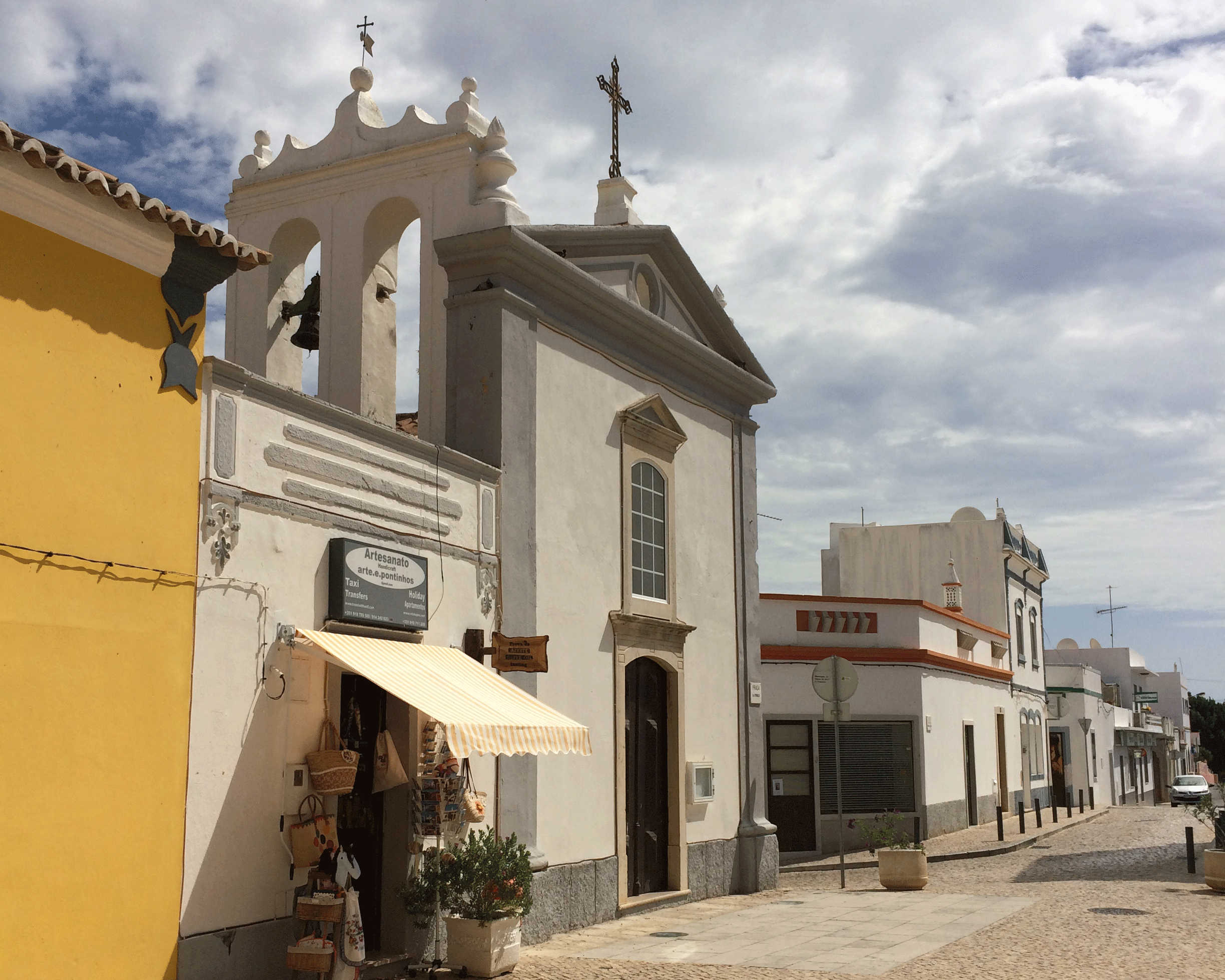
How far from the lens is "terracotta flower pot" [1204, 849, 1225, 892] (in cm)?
1384

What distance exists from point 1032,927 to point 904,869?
12.3 ft

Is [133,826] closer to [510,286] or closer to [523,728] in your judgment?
[523,728]

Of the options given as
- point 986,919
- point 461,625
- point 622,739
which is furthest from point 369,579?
point 986,919

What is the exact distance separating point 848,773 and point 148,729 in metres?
15.9

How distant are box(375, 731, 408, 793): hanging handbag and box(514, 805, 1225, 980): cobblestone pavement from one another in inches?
68.6

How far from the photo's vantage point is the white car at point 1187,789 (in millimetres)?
43375

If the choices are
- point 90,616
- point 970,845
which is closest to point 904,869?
point 970,845

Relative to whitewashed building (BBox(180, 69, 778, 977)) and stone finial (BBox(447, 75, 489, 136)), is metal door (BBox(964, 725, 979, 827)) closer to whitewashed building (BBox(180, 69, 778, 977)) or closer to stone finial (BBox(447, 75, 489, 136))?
whitewashed building (BBox(180, 69, 778, 977))

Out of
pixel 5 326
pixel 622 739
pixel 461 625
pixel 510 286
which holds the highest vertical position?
pixel 510 286

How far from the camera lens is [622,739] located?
13.1 metres

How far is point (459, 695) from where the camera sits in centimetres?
938

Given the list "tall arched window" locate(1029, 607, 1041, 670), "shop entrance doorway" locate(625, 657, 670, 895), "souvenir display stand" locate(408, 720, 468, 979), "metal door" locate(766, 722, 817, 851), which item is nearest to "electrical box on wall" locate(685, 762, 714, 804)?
"shop entrance doorway" locate(625, 657, 670, 895)

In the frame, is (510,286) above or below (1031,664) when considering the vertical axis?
above

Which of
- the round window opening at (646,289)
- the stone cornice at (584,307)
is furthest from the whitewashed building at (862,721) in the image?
the round window opening at (646,289)
